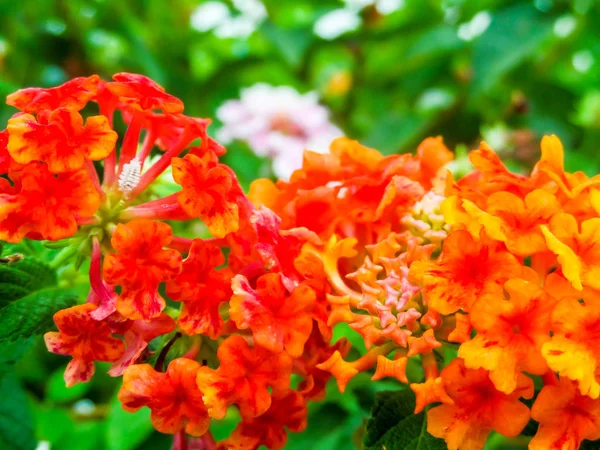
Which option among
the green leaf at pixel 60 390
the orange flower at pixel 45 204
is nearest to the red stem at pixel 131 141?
the orange flower at pixel 45 204

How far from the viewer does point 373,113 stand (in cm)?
210

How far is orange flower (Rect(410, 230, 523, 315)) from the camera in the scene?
0.68m

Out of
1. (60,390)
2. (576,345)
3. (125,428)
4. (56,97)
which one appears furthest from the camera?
(60,390)

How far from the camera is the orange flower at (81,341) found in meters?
0.69

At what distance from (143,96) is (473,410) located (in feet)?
1.52

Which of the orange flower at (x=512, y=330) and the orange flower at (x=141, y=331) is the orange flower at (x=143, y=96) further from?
the orange flower at (x=512, y=330)

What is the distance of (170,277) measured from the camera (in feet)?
2.27

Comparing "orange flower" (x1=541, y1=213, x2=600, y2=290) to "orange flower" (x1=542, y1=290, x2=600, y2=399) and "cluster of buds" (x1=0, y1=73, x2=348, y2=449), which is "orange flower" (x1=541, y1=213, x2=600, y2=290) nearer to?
"orange flower" (x1=542, y1=290, x2=600, y2=399)

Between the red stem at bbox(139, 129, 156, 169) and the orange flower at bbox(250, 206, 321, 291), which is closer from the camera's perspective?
the orange flower at bbox(250, 206, 321, 291)

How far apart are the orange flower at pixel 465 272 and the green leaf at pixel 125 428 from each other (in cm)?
63

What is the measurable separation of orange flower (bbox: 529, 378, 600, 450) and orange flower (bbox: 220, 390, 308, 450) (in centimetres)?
24

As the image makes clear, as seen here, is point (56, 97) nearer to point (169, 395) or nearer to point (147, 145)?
point (147, 145)

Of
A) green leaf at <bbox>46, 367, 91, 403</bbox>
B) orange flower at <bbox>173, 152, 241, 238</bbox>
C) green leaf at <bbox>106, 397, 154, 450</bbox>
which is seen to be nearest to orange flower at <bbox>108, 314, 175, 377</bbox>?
orange flower at <bbox>173, 152, 241, 238</bbox>

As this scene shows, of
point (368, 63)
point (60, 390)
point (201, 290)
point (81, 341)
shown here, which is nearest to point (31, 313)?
point (81, 341)
